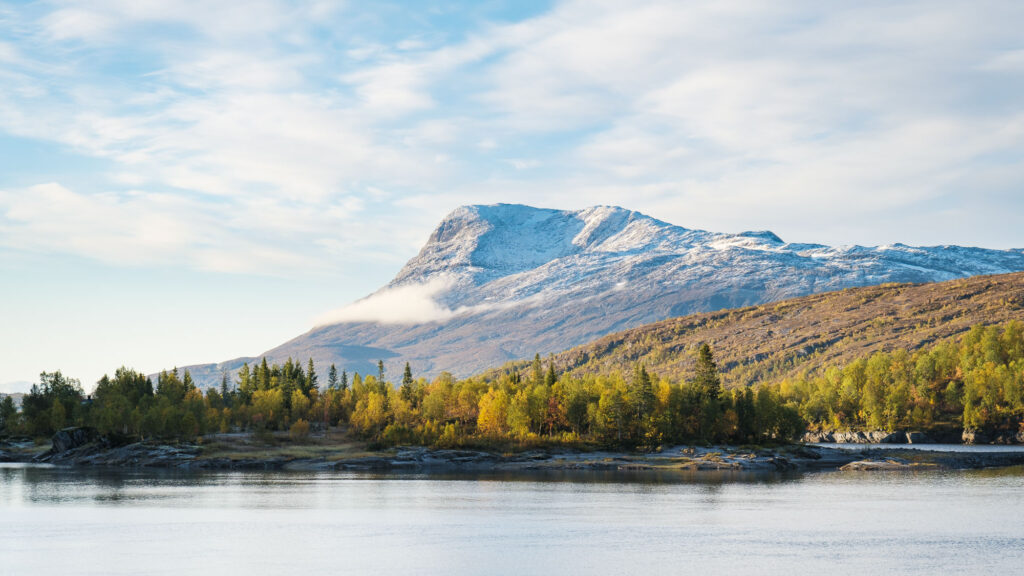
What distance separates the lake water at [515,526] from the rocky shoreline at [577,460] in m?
28.6

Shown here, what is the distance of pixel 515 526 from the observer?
97062mm

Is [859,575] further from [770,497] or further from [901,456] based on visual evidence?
[901,456]

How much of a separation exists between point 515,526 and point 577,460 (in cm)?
9001

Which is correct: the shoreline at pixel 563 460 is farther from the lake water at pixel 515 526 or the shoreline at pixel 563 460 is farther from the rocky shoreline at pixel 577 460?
the lake water at pixel 515 526

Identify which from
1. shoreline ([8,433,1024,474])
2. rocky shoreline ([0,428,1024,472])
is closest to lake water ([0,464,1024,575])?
shoreline ([8,433,1024,474])

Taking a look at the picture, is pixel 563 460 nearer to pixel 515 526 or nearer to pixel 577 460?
pixel 577 460

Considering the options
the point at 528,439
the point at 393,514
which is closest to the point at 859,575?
the point at 393,514

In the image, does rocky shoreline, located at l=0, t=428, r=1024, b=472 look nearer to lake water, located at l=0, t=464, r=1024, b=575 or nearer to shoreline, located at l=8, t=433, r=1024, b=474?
shoreline, located at l=8, t=433, r=1024, b=474

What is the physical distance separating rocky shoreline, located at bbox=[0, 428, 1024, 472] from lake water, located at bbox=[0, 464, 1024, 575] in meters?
28.6

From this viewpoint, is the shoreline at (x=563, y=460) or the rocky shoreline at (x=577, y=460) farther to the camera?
the rocky shoreline at (x=577, y=460)

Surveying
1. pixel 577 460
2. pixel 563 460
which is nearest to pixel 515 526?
pixel 563 460

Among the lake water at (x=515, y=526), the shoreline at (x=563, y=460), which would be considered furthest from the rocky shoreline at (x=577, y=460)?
the lake water at (x=515, y=526)

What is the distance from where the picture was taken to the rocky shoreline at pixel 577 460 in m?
182

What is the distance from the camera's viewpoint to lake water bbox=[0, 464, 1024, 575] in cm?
7594
